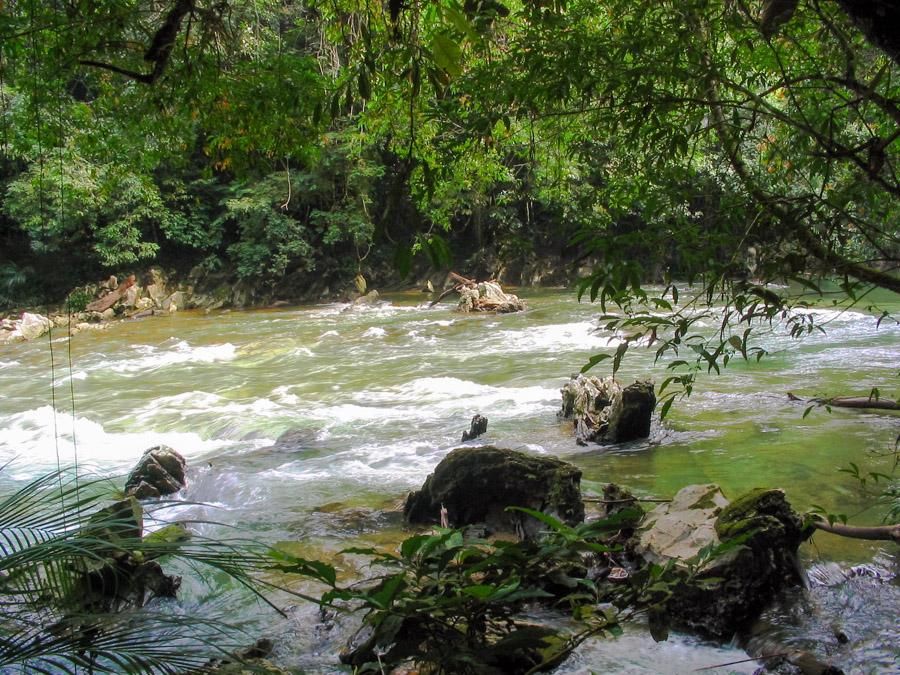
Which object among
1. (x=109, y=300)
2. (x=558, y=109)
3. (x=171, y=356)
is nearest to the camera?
(x=558, y=109)

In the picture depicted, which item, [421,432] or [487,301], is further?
[487,301]

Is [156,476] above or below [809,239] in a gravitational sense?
below

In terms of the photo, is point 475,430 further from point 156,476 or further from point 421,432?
point 156,476

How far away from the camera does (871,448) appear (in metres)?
5.74

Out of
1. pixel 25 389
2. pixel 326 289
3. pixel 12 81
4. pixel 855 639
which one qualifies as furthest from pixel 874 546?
pixel 326 289

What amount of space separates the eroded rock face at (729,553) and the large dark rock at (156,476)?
13.0 ft

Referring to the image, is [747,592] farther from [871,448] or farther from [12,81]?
[12,81]

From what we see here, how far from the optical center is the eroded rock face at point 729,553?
3045mm

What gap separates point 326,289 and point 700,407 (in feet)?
57.9

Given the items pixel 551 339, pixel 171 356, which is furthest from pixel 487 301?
pixel 171 356

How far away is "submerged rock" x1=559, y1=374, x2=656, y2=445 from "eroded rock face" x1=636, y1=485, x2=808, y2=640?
8.74 ft

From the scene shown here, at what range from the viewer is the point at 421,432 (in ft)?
24.8

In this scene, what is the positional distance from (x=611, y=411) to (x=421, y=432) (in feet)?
6.66

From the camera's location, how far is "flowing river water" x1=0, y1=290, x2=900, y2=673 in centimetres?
333
